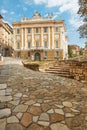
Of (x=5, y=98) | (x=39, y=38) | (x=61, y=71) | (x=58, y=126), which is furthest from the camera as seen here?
(x=39, y=38)

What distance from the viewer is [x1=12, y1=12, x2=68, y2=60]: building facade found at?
4450cm

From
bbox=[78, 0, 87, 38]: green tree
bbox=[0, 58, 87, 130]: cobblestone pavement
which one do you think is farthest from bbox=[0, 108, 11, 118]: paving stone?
bbox=[78, 0, 87, 38]: green tree

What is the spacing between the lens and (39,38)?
45.7 meters

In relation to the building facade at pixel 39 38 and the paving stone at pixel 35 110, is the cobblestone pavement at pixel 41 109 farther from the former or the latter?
the building facade at pixel 39 38

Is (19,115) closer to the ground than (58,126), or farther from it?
farther from it

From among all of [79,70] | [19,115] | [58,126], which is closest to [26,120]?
[19,115]

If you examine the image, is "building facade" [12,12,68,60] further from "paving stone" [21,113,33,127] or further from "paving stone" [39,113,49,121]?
"paving stone" [21,113,33,127]

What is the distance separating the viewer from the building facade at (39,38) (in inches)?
1752

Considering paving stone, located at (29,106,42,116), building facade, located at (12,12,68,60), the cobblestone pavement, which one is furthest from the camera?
building facade, located at (12,12,68,60)

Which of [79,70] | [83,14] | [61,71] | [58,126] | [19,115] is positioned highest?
[83,14]

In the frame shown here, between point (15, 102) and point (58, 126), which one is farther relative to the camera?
point (15, 102)

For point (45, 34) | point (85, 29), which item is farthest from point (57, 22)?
point (85, 29)

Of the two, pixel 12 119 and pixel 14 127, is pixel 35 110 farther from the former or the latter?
pixel 14 127

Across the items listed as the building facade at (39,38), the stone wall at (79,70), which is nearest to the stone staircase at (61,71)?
the stone wall at (79,70)
